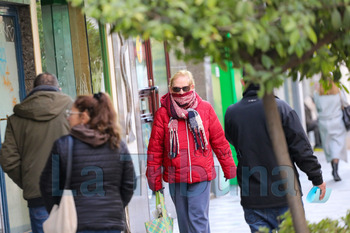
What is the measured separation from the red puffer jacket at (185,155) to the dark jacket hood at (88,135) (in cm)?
210

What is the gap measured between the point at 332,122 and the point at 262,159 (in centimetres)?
838

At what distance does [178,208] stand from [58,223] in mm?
2336

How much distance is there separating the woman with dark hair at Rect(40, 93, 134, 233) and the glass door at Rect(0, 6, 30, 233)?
2.55 metres

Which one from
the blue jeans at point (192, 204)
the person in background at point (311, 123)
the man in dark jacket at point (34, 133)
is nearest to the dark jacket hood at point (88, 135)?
the man in dark jacket at point (34, 133)

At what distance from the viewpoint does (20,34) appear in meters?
7.75

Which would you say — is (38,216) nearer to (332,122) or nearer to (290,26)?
(290,26)

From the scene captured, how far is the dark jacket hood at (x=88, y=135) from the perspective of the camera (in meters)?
4.80

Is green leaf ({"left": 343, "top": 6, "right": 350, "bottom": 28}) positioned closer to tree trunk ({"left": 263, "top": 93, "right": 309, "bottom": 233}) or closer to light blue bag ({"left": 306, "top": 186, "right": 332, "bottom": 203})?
tree trunk ({"left": 263, "top": 93, "right": 309, "bottom": 233})

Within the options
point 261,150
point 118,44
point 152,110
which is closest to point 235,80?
point 152,110

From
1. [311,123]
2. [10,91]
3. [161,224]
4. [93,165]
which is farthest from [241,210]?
[311,123]

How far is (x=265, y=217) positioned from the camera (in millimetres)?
5895

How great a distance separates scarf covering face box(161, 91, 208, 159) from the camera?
6844 mm

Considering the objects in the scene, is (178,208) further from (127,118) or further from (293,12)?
(293,12)

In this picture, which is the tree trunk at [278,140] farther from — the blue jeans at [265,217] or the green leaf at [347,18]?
the blue jeans at [265,217]
